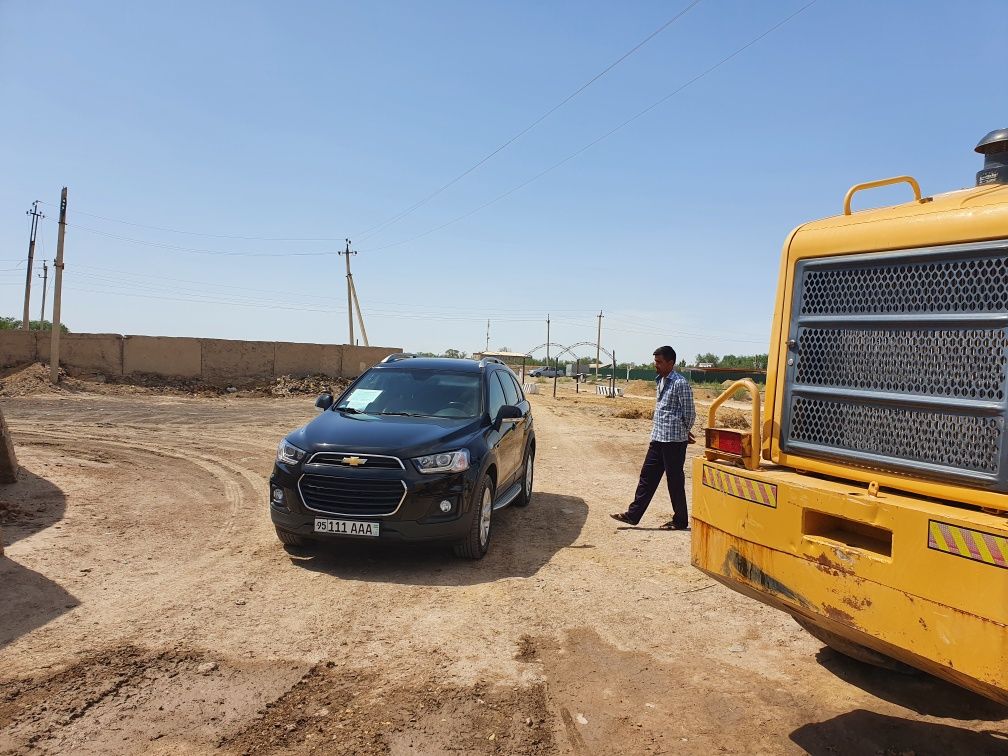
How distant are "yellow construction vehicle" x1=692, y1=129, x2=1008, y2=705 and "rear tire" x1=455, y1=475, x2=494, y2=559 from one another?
8.31 feet

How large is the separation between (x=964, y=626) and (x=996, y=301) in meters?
1.19

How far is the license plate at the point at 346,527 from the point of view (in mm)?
5656

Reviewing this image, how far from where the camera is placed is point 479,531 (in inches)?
239

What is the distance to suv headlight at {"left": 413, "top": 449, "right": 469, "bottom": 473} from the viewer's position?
5785 mm

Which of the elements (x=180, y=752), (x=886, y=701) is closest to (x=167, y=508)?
(x=180, y=752)

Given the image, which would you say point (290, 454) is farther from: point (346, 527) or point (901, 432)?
point (901, 432)

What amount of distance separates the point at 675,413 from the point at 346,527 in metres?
3.47

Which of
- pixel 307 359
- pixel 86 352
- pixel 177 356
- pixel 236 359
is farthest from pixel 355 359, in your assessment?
pixel 86 352

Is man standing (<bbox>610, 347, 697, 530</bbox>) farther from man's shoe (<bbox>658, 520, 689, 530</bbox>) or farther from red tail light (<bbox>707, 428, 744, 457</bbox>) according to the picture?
red tail light (<bbox>707, 428, 744, 457</bbox>)

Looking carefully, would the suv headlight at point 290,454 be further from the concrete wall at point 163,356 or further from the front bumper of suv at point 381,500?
the concrete wall at point 163,356

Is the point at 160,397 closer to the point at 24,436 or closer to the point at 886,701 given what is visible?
the point at 24,436

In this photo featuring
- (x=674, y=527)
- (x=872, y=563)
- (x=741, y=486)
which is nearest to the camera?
(x=872, y=563)

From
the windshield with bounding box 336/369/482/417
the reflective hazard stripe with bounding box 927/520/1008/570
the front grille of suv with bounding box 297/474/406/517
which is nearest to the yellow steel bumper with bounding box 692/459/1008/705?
the reflective hazard stripe with bounding box 927/520/1008/570

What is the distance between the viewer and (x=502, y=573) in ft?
19.2
